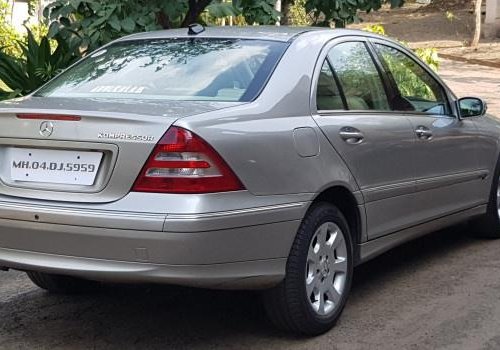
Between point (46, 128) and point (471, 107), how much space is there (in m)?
3.44

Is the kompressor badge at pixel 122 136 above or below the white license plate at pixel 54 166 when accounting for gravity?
above

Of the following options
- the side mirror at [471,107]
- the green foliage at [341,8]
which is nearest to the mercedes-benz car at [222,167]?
the side mirror at [471,107]

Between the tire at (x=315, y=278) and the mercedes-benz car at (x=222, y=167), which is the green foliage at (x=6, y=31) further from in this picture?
the tire at (x=315, y=278)

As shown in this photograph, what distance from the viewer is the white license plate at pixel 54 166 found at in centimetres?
365

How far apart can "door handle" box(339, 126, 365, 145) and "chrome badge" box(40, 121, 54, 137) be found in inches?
62.1

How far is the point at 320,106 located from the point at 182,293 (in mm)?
1543

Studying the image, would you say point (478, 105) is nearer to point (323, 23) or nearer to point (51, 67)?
point (323, 23)

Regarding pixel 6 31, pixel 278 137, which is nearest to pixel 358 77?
pixel 278 137

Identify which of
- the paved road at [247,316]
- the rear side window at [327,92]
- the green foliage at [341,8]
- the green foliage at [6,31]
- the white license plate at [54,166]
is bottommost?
the green foliage at [6,31]

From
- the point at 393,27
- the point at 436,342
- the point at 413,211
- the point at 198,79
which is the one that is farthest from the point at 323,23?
the point at 393,27

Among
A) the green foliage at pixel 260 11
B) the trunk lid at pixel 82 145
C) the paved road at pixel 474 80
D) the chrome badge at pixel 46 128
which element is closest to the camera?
the trunk lid at pixel 82 145

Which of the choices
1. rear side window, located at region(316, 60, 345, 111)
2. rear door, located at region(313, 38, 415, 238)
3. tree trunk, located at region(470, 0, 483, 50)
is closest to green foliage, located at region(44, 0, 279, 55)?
rear door, located at region(313, 38, 415, 238)

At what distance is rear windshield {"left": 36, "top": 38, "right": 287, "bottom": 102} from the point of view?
412 centimetres

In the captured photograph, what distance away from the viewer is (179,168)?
11.6ft
